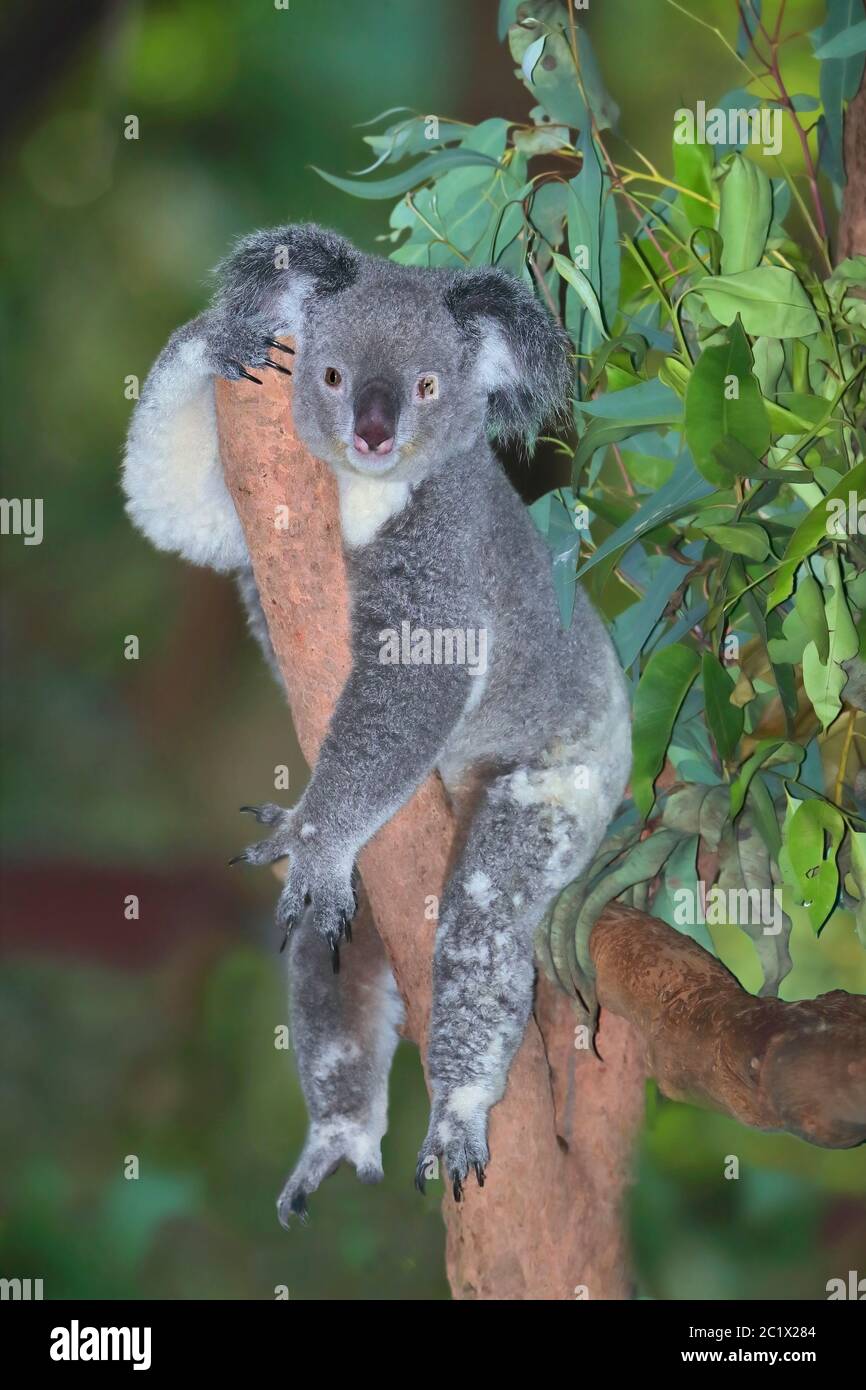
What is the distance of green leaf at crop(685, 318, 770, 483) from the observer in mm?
1262

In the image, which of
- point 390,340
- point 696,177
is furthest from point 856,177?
point 390,340

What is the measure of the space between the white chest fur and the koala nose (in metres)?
0.12

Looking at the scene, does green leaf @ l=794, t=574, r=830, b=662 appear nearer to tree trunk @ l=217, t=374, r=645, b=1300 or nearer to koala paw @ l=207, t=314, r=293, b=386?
tree trunk @ l=217, t=374, r=645, b=1300

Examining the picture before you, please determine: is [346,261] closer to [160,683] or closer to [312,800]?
[312,800]

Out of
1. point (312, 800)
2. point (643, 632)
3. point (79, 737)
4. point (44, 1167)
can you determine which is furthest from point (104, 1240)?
point (643, 632)

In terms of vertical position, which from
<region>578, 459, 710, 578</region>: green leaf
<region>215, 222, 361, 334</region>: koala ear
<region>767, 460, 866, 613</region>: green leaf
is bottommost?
<region>767, 460, 866, 613</region>: green leaf

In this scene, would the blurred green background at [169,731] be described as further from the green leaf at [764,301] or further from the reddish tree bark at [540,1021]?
the green leaf at [764,301]

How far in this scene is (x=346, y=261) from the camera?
1465 millimetres

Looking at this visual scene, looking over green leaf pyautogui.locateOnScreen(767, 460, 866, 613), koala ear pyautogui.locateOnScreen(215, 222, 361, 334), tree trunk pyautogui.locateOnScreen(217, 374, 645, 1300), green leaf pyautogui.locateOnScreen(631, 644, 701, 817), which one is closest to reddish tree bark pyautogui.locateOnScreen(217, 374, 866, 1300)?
tree trunk pyautogui.locateOnScreen(217, 374, 645, 1300)

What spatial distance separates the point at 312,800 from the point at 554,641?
0.45 m

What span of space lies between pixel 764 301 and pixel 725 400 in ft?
0.43

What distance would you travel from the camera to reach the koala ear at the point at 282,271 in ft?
4.73
